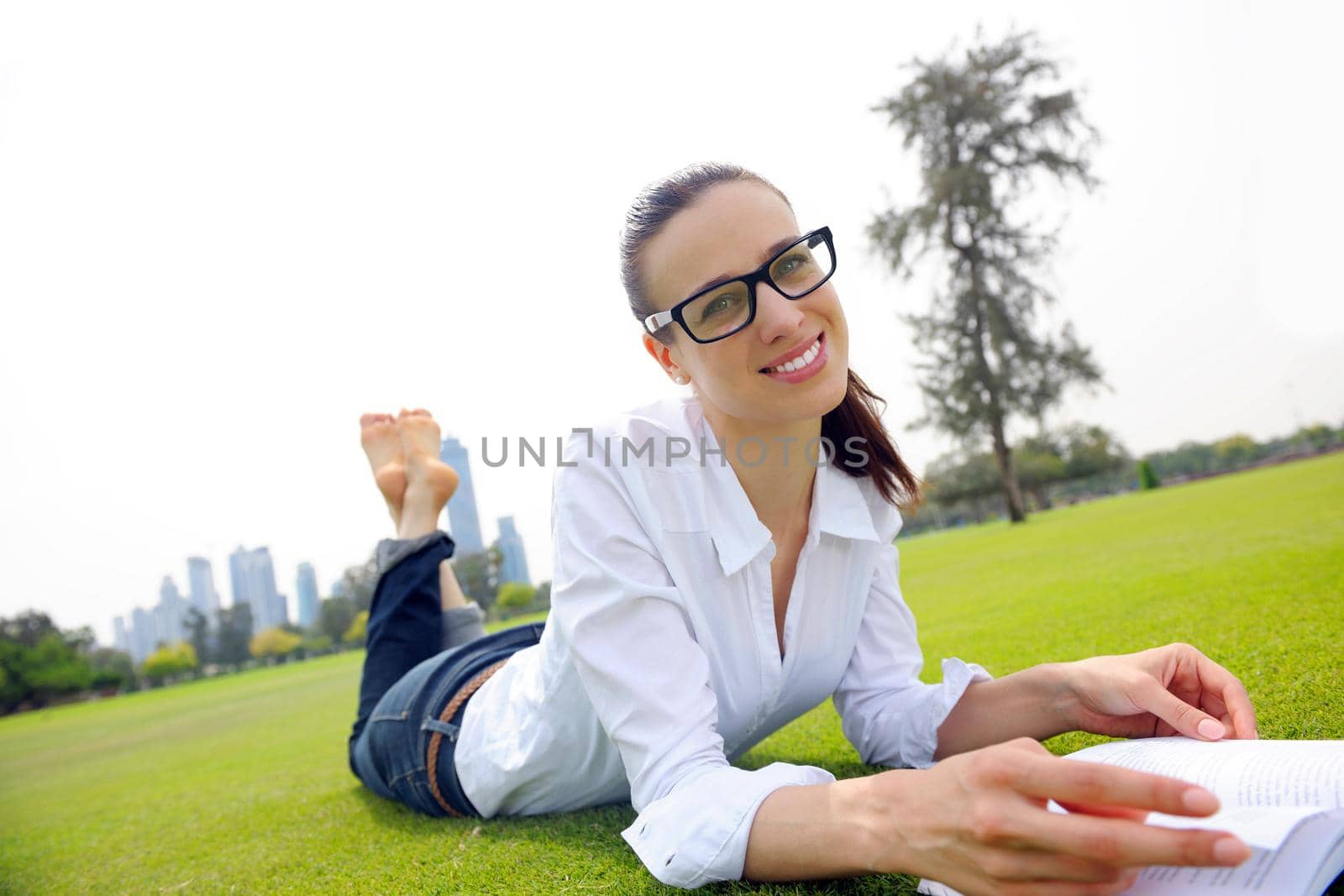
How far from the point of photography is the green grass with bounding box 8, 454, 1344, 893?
1712 millimetres

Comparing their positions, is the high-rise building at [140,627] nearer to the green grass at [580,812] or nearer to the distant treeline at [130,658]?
the distant treeline at [130,658]

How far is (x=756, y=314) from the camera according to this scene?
1576mm

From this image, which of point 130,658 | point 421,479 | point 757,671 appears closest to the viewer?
point 757,671

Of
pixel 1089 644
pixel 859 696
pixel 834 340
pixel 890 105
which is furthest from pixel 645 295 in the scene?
pixel 890 105

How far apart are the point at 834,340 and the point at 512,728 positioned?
117 centimetres

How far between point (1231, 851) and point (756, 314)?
3.62 feet

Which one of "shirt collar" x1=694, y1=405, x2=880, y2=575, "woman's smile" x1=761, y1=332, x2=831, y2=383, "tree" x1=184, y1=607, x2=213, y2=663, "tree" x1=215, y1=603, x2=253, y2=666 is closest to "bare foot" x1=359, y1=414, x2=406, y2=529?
"shirt collar" x1=694, y1=405, x2=880, y2=575

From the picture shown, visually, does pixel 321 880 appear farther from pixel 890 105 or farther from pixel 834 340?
pixel 890 105

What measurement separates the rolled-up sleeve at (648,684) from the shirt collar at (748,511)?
5.9 inches

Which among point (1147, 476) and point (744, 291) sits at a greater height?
point (744, 291)

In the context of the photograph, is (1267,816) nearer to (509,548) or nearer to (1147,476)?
(509,548)

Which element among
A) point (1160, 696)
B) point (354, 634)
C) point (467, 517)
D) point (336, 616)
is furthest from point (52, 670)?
point (1160, 696)

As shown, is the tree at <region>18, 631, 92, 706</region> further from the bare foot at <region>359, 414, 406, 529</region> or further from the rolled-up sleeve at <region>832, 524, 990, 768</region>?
the rolled-up sleeve at <region>832, 524, 990, 768</region>

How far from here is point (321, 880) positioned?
1898 mm
